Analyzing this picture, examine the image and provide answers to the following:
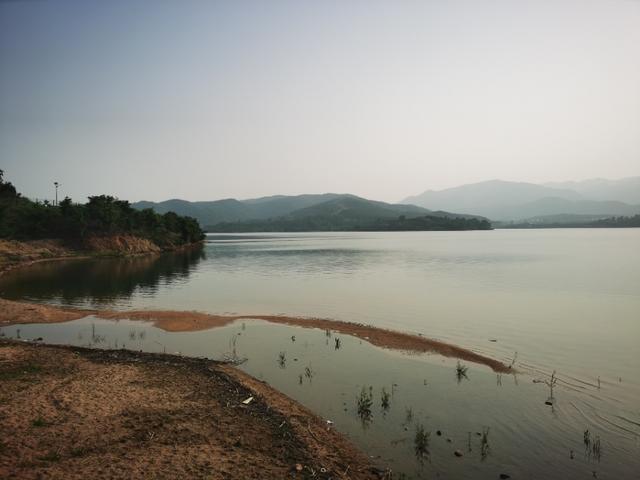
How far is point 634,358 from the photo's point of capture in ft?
76.7

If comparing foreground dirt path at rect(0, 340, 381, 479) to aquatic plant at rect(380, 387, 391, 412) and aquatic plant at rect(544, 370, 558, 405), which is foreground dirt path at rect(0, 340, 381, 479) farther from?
aquatic plant at rect(544, 370, 558, 405)

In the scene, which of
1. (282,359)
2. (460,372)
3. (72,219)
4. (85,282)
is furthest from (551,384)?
(72,219)

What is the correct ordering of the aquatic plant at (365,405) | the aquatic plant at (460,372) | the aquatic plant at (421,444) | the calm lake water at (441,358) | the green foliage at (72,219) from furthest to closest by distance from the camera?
the green foliage at (72,219)
the aquatic plant at (460,372)
the aquatic plant at (365,405)
the calm lake water at (441,358)
the aquatic plant at (421,444)

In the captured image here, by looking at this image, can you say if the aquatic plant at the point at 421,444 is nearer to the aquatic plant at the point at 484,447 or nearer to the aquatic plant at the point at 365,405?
the aquatic plant at the point at 484,447

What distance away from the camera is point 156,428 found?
13.3 metres

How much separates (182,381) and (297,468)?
8786mm

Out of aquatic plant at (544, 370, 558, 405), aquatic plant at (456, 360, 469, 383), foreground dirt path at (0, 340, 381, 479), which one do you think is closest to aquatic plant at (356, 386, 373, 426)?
foreground dirt path at (0, 340, 381, 479)

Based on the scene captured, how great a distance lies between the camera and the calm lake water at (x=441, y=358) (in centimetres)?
1361

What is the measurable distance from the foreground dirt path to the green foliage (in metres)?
96.9

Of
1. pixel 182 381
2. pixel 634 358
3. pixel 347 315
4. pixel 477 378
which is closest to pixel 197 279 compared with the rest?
pixel 347 315

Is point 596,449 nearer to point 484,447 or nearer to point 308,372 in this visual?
point 484,447

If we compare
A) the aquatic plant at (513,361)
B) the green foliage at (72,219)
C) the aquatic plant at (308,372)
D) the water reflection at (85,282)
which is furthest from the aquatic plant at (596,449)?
the green foliage at (72,219)

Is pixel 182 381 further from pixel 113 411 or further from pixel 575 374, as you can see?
pixel 575 374

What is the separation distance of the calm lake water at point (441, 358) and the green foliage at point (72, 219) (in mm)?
51795
